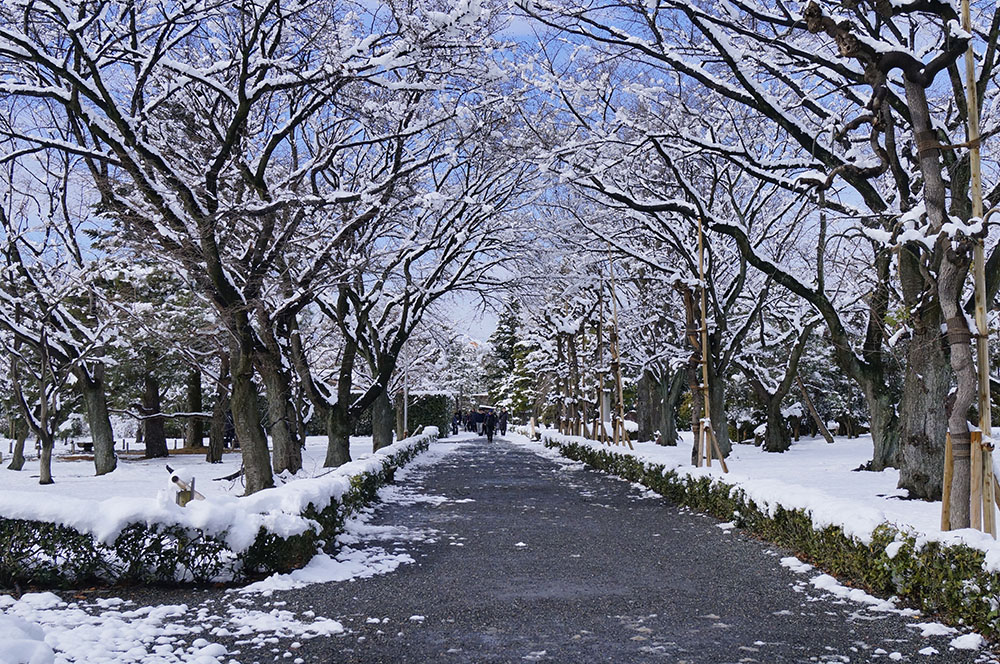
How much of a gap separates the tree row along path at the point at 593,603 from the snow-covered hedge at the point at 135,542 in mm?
640

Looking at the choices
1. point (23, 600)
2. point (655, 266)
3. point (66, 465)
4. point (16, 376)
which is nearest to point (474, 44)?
point (23, 600)

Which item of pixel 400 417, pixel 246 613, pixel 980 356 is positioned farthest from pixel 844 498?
pixel 400 417

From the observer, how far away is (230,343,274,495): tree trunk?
11.5m

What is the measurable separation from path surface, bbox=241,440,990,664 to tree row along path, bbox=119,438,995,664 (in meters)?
0.01

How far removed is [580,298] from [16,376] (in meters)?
16.9

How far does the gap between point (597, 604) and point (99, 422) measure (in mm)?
18464

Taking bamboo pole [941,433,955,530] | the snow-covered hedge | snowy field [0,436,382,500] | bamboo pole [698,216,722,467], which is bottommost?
snowy field [0,436,382,500]

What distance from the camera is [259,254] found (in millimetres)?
11953

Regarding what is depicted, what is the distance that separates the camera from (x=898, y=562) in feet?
18.9

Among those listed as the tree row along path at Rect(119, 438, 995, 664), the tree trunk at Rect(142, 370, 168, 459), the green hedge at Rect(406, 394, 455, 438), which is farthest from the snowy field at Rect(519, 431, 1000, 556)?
the green hedge at Rect(406, 394, 455, 438)

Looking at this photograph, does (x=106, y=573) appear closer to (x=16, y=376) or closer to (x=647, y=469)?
(x=647, y=469)

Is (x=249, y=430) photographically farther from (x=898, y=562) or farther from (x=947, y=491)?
→ (x=947, y=491)

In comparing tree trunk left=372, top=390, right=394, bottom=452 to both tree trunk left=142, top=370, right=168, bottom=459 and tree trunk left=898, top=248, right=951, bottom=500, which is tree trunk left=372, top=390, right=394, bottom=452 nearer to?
tree trunk left=142, top=370, right=168, bottom=459

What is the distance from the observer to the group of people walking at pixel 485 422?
42.8 m
